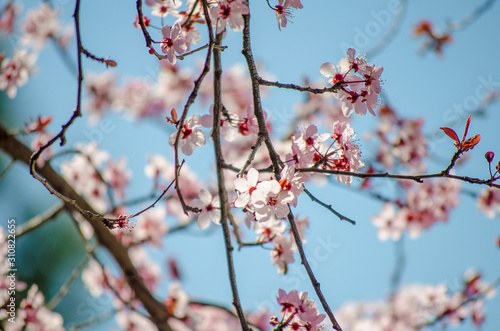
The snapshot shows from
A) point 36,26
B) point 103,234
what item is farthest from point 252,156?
point 36,26

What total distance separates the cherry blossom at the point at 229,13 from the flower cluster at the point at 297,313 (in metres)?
1.01

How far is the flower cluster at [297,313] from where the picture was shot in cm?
145

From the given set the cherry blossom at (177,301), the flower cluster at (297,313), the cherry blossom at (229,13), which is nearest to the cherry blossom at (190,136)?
the cherry blossom at (229,13)

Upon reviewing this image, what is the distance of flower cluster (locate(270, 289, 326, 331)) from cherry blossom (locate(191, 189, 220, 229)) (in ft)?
1.32

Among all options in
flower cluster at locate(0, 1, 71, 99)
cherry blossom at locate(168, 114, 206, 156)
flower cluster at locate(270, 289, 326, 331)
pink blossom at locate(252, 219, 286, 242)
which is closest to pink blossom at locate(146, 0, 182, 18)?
cherry blossom at locate(168, 114, 206, 156)

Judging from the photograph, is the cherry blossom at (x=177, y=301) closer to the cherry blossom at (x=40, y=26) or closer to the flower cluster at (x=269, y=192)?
the flower cluster at (x=269, y=192)

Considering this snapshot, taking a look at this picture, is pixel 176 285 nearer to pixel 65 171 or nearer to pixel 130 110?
pixel 65 171

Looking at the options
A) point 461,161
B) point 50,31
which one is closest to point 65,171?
point 50,31

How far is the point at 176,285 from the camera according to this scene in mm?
3158

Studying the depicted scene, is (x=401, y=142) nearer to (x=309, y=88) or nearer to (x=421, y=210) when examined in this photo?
(x=421, y=210)

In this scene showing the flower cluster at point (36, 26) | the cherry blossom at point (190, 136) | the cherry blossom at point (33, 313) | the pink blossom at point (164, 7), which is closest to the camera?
the cherry blossom at point (190, 136)

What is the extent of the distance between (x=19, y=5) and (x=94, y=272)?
371 cm

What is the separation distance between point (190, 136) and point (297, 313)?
0.79 metres

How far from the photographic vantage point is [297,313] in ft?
4.86
